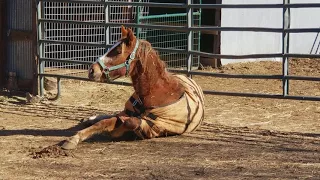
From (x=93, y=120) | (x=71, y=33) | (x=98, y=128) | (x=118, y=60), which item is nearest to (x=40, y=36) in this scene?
(x=71, y=33)

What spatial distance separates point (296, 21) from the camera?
15.4 metres

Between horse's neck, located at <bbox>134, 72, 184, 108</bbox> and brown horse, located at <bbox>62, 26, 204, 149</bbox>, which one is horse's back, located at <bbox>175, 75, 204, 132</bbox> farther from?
horse's neck, located at <bbox>134, 72, 184, 108</bbox>

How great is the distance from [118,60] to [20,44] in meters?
3.70

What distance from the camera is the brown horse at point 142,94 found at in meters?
6.93

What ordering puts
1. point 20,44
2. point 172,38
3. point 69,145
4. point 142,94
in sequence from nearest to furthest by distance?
1. point 69,145
2. point 142,94
3. point 20,44
4. point 172,38

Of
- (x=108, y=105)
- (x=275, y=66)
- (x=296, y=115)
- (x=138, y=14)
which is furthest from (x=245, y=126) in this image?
(x=275, y=66)

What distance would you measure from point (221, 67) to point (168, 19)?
1.53 meters

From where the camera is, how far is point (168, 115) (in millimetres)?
7059

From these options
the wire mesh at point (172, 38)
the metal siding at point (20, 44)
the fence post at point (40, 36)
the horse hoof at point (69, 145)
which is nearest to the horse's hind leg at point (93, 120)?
the horse hoof at point (69, 145)

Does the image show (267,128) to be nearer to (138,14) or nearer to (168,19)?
(138,14)

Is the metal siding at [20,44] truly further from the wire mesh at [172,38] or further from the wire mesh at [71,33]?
the wire mesh at [172,38]

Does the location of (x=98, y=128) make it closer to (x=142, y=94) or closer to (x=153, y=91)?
(x=142, y=94)

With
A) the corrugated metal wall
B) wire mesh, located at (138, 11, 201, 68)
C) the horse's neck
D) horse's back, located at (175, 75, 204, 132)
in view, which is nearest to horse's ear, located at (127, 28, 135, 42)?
the horse's neck

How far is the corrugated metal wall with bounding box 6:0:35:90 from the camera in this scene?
10.1 meters
